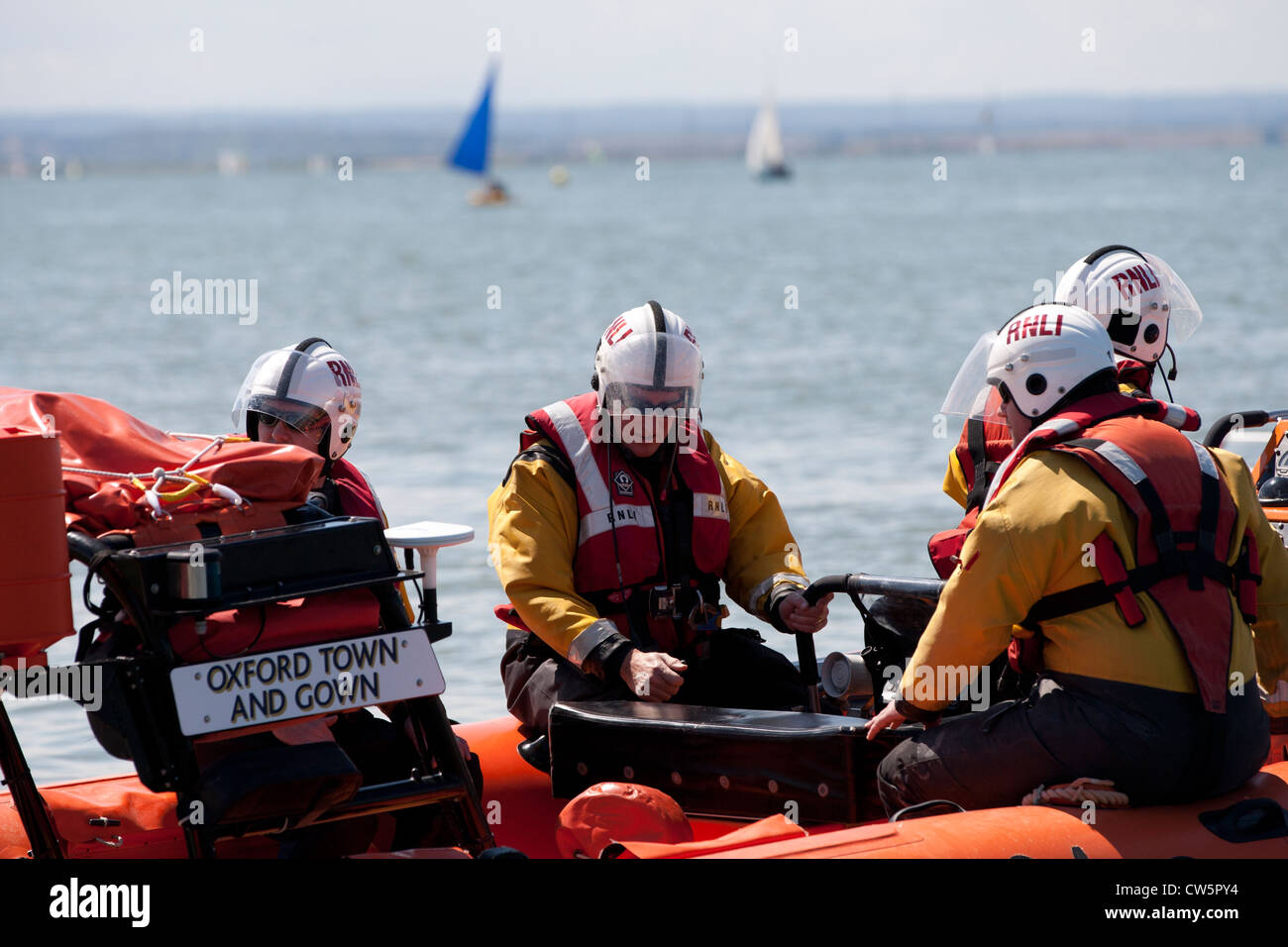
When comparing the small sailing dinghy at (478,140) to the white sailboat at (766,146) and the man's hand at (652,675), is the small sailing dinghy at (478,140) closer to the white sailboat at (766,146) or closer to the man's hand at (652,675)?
the white sailboat at (766,146)

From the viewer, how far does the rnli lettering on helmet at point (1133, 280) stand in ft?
17.0

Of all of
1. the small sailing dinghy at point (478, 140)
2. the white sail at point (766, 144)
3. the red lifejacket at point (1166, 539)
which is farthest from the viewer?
the white sail at point (766, 144)

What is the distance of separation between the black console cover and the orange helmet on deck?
0.10 meters

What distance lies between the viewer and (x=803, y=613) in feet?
14.8

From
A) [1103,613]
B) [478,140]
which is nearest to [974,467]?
[1103,613]

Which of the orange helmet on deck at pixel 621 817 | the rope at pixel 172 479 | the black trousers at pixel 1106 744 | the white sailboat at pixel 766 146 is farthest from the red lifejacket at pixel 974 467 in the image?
the white sailboat at pixel 766 146

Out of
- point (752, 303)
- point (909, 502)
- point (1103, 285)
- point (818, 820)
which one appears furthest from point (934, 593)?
point (752, 303)

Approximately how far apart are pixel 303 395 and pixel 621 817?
4.13 ft

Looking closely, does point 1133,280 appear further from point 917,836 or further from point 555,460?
point 917,836

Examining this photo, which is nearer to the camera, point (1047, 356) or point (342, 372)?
point (1047, 356)

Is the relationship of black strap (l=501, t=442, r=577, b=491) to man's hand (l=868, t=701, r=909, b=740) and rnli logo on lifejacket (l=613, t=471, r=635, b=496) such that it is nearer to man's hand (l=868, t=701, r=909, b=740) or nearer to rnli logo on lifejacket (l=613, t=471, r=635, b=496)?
rnli logo on lifejacket (l=613, t=471, r=635, b=496)

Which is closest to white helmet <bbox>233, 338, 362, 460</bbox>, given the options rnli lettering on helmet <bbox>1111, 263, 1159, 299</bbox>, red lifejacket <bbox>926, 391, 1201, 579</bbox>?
red lifejacket <bbox>926, 391, 1201, 579</bbox>

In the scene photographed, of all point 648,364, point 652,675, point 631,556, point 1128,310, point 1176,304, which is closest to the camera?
point 652,675

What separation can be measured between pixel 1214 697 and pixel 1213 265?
86.7 ft
